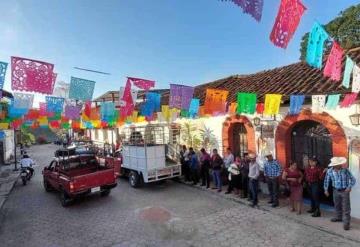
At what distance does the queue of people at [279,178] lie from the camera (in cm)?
767

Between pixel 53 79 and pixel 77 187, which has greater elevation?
pixel 53 79

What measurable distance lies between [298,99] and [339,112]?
1.17m

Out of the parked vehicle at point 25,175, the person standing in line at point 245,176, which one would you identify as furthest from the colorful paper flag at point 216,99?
the parked vehicle at point 25,175

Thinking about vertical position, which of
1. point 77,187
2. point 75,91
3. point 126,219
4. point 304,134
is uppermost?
point 75,91

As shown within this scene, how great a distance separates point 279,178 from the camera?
33.4 feet

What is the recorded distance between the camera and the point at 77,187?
1051 centimetres

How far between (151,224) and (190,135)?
718 cm

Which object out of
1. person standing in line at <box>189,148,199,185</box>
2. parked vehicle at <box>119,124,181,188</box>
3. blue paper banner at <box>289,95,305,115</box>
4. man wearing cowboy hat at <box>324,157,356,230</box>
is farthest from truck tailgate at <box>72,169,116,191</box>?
man wearing cowboy hat at <box>324,157,356,230</box>

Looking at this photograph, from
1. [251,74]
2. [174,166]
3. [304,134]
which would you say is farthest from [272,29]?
[251,74]

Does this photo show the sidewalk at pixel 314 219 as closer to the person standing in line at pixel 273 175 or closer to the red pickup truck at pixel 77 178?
the person standing in line at pixel 273 175

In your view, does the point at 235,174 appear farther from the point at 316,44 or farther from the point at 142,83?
the point at 316,44

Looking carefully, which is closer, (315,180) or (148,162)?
(315,180)

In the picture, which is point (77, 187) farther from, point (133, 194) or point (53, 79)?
point (53, 79)

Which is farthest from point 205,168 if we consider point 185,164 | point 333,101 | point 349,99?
point 349,99
